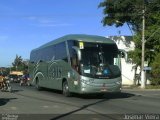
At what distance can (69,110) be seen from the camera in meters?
19.0

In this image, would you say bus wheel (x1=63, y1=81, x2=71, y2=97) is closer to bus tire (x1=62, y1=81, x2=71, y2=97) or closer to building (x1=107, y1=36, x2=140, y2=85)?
bus tire (x1=62, y1=81, x2=71, y2=97)

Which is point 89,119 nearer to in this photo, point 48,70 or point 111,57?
point 111,57

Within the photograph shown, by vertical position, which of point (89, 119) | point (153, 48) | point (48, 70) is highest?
point (153, 48)

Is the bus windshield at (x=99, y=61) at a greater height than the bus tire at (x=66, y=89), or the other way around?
the bus windshield at (x=99, y=61)

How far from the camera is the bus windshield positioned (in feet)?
85.3

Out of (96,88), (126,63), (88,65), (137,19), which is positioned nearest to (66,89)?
(96,88)

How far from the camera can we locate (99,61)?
86.2 ft

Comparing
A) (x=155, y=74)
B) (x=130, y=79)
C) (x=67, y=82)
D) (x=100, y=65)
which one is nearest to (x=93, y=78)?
(x=100, y=65)

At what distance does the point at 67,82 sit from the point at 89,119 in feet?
42.0

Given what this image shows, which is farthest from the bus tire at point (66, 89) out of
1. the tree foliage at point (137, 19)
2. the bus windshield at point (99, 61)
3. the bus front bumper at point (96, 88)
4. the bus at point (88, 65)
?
the tree foliage at point (137, 19)

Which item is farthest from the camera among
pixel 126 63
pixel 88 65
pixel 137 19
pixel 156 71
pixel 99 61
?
pixel 126 63

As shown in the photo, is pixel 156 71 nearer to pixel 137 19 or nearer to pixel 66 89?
pixel 137 19

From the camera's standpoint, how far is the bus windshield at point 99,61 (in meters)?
26.0

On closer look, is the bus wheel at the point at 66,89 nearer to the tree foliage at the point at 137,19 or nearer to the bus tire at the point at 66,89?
the bus tire at the point at 66,89
